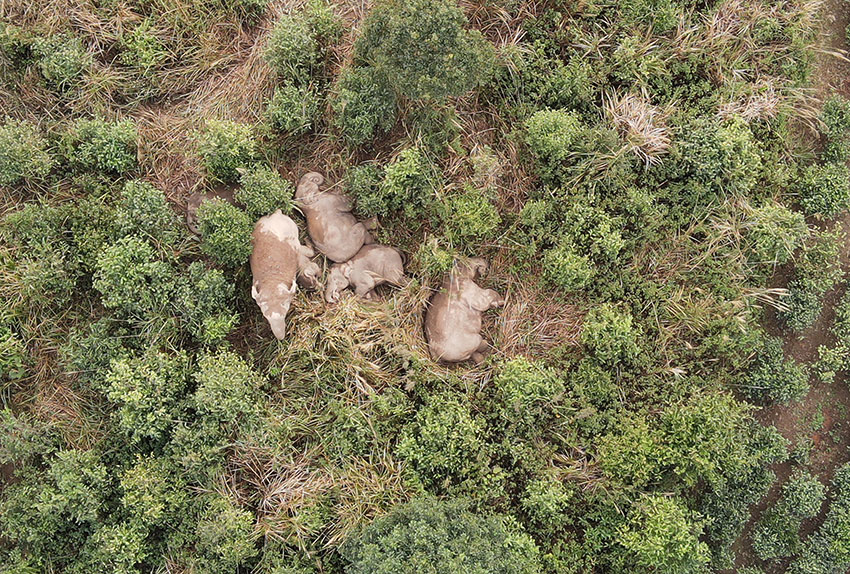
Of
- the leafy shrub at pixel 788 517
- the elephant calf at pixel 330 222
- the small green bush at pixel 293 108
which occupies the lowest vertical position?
the leafy shrub at pixel 788 517

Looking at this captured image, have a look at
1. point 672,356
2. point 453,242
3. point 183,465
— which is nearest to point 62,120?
point 183,465

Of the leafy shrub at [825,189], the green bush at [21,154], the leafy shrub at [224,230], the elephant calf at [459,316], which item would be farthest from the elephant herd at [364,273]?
the leafy shrub at [825,189]

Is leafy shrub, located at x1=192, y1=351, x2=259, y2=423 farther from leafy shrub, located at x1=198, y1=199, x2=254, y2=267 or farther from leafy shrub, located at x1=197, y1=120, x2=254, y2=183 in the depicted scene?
leafy shrub, located at x1=197, y1=120, x2=254, y2=183

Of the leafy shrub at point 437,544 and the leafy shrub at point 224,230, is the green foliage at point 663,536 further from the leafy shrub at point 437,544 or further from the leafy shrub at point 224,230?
the leafy shrub at point 224,230

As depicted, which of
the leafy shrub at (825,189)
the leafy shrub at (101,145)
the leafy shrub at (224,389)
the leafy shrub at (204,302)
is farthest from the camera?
the leafy shrub at (825,189)

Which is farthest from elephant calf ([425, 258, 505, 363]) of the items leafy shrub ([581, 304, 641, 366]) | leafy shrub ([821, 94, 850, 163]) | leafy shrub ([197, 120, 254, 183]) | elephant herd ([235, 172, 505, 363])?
leafy shrub ([821, 94, 850, 163])

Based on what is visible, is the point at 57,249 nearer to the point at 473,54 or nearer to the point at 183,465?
the point at 183,465

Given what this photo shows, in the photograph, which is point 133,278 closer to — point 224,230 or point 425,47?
point 224,230

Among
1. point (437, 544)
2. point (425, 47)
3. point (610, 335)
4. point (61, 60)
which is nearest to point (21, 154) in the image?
point (61, 60)
